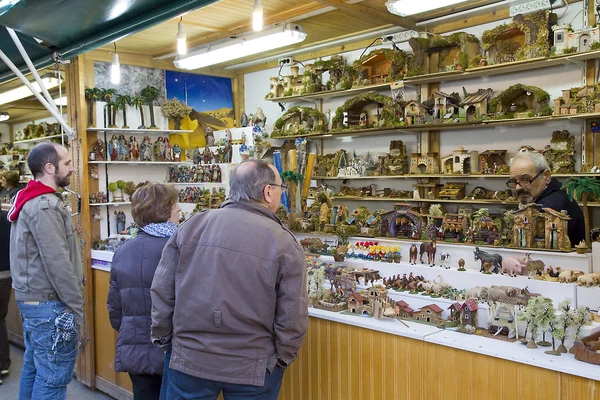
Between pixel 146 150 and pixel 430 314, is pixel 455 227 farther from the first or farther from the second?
pixel 146 150

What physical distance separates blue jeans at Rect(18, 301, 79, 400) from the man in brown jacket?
117 cm

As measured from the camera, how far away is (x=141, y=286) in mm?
2859

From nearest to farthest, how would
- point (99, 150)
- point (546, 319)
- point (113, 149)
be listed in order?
point (546, 319)
point (99, 150)
point (113, 149)

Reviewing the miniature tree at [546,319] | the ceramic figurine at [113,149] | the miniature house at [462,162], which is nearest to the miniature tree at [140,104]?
the ceramic figurine at [113,149]

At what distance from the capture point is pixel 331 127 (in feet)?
22.8

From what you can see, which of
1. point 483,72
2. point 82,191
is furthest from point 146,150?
point 483,72

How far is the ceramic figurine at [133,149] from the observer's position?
6.30 meters

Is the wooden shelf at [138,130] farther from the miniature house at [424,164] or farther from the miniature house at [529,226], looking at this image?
the miniature house at [529,226]

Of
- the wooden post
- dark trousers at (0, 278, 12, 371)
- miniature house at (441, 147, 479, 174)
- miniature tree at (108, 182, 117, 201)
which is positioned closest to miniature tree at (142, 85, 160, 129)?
miniature tree at (108, 182, 117, 201)

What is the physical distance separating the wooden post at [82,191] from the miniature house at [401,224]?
2.77 meters

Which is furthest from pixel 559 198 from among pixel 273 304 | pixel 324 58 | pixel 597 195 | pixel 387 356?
pixel 324 58

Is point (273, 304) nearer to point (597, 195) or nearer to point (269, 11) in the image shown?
point (597, 195)

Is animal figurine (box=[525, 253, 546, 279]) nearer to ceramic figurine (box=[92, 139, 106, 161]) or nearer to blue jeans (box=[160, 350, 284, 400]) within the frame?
blue jeans (box=[160, 350, 284, 400])

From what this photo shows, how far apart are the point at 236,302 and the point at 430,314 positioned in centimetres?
122
